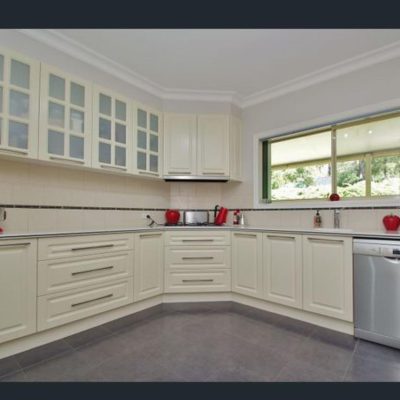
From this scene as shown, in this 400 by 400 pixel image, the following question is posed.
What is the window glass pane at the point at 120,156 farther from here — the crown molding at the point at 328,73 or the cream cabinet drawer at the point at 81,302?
the crown molding at the point at 328,73

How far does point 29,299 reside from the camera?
1.79 m

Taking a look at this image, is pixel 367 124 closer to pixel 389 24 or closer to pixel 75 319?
pixel 389 24

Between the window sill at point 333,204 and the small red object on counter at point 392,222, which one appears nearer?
the small red object on counter at point 392,222

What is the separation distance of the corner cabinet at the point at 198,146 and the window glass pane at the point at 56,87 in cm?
121

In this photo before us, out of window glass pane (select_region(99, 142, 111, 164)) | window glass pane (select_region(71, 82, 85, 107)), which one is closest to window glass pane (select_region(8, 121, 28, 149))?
window glass pane (select_region(71, 82, 85, 107))

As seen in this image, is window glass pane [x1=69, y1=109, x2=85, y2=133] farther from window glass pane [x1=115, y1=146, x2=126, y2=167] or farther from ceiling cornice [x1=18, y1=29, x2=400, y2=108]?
ceiling cornice [x1=18, y1=29, x2=400, y2=108]

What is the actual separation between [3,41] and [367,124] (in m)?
3.37

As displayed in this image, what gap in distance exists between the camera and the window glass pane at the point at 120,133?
2.64 meters

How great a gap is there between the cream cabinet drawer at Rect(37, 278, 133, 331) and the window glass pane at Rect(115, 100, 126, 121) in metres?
1.67

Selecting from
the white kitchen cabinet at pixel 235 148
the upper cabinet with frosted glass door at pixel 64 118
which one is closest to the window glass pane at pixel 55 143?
the upper cabinet with frosted glass door at pixel 64 118

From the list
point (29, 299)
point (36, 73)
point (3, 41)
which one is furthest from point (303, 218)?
point (3, 41)

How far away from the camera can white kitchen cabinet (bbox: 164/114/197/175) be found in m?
3.12

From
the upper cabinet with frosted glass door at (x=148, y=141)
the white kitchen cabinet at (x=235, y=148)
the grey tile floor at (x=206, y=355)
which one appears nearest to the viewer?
the grey tile floor at (x=206, y=355)

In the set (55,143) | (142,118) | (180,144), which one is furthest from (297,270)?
(55,143)
